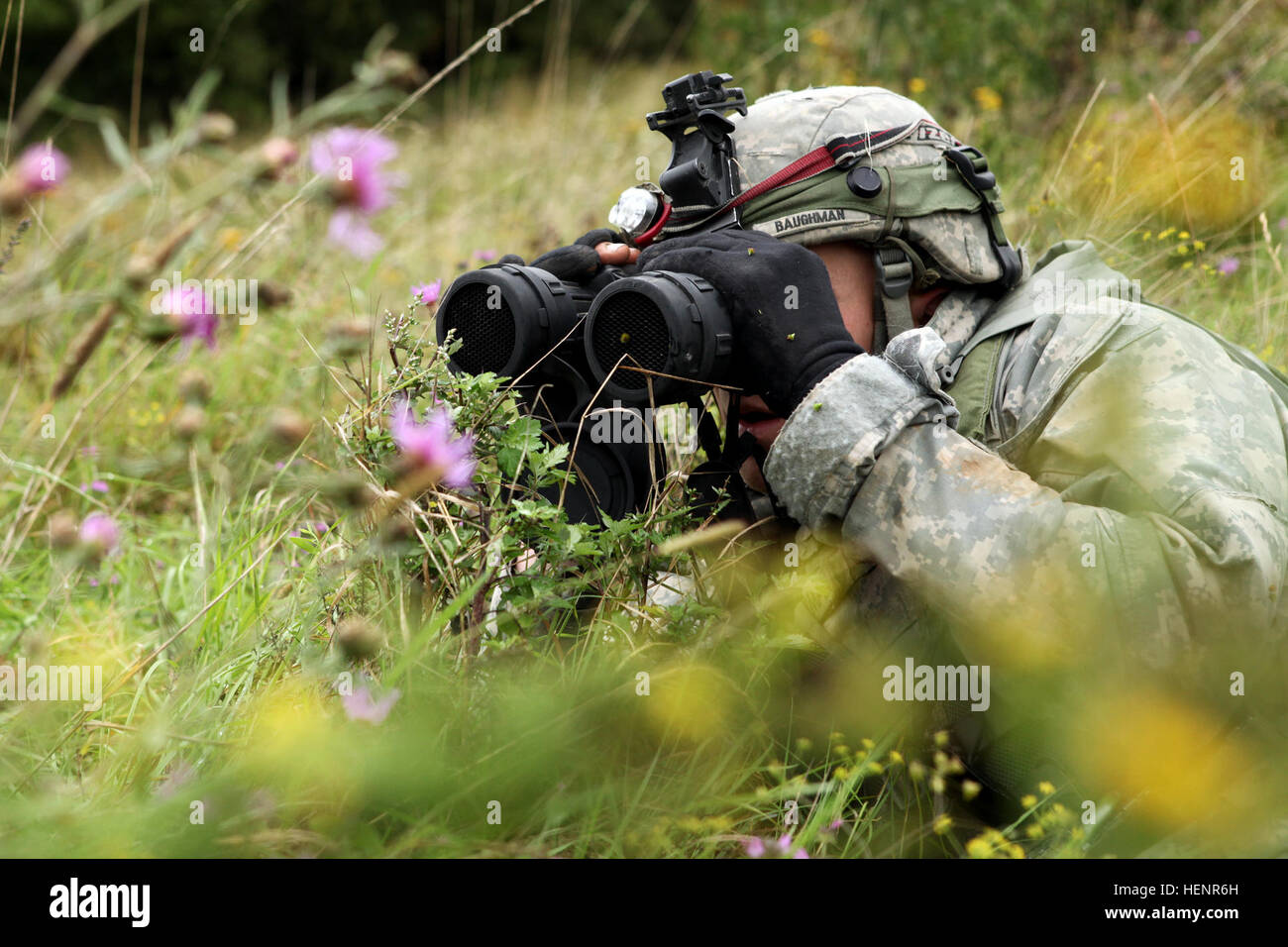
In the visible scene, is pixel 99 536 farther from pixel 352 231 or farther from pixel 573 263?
pixel 573 263

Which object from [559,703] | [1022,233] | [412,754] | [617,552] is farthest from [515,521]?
[1022,233]

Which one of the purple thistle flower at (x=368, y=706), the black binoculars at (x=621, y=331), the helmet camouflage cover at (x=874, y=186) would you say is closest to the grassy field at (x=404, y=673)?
the purple thistle flower at (x=368, y=706)

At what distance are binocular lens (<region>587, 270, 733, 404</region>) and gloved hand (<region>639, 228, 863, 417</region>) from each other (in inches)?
1.3

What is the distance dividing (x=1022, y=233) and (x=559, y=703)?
251 centimetres

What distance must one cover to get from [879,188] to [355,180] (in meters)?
1.17

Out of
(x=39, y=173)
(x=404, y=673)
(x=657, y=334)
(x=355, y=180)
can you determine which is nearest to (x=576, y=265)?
(x=657, y=334)

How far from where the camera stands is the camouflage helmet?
72.9 inches

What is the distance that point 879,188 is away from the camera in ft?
6.04

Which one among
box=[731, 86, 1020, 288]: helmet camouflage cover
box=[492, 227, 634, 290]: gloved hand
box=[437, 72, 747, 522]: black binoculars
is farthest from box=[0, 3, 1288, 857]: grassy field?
box=[731, 86, 1020, 288]: helmet camouflage cover

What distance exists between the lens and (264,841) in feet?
3.70

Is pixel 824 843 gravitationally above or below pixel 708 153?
below

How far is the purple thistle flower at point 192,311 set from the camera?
0.90 meters

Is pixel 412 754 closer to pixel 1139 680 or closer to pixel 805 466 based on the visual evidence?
pixel 805 466

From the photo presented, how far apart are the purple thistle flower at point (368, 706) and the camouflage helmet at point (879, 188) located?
3.21 ft
